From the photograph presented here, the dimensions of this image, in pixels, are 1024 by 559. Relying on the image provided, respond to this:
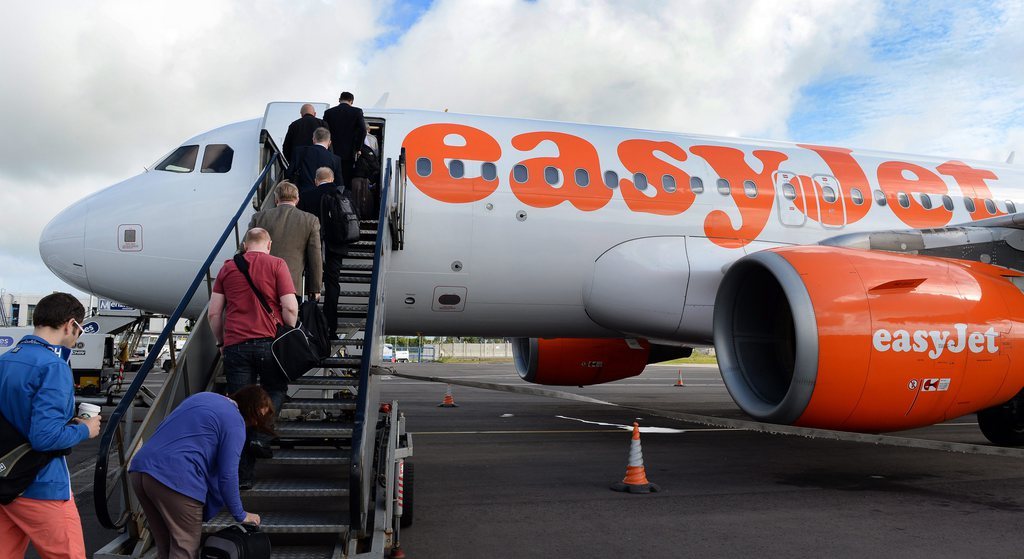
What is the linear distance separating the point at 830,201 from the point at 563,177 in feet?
12.0

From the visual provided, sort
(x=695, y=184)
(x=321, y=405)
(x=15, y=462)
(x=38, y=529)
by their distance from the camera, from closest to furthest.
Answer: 1. (x=15, y=462)
2. (x=38, y=529)
3. (x=321, y=405)
4. (x=695, y=184)

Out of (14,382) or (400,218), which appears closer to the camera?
(14,382)

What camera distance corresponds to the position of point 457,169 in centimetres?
852

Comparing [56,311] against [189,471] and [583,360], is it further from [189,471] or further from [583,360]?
[583,360]

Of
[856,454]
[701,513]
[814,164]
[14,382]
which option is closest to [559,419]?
[856,454]

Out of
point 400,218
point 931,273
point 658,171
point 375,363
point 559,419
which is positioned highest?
point 658,171

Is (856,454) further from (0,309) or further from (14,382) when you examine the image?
(0,309)

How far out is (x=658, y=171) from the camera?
928 cm

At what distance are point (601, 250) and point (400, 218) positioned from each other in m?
2.45

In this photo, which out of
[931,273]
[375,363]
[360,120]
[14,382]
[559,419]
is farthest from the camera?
[559,419]

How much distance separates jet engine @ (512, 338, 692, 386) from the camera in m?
12.7

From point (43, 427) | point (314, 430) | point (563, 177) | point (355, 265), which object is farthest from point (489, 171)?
point (43, 427)

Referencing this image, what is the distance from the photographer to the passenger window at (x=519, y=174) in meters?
8.68

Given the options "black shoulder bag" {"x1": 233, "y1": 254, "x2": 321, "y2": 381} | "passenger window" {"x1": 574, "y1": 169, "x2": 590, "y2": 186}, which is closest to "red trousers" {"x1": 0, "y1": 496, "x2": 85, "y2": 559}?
"black shoulder bag" {"x1": 233, "y1": 254, "x2": 321, "y2": 381}
